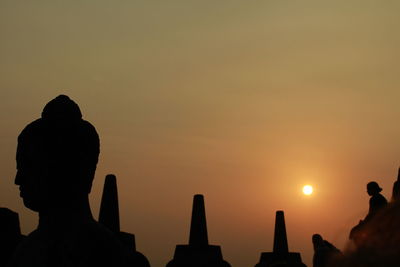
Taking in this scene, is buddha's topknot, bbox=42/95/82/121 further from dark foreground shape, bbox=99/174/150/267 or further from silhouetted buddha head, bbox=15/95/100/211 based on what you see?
dark foreground shape, bbox=99/174/150/267

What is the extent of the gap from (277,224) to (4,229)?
67.1ft

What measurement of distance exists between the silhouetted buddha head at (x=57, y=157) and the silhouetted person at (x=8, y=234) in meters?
2.54

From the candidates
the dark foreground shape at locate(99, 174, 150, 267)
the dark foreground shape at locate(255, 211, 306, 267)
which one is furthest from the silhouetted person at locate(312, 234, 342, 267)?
the dark foreground shape at locate(255, 211, 306, 267)

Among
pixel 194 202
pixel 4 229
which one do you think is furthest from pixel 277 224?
pixel 4 229

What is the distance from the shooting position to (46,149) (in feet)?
9.44

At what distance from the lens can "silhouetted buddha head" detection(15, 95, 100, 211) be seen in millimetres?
2869

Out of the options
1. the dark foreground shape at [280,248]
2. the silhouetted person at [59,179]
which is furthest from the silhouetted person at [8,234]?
the dark foreground shape at [280,248]

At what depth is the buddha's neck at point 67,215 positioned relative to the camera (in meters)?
2.86

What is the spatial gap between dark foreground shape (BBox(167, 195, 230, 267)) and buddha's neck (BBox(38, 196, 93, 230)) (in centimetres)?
1815

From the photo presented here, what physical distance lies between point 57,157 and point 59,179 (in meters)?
0.12

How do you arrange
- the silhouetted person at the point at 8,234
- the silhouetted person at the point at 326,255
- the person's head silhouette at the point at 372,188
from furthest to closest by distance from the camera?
the person's head silhouette at the point at 372,188 < the silhouetted person at the point at 8,234 < the silhouetted person at the point at 326,255

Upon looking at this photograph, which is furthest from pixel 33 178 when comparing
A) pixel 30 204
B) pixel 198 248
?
pixel 198 248

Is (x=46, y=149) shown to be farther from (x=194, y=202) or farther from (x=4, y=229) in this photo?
(x=194, y=202)

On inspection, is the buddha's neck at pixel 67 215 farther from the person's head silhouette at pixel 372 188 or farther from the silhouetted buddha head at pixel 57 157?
the person's head silhouette at pixel 372 188
